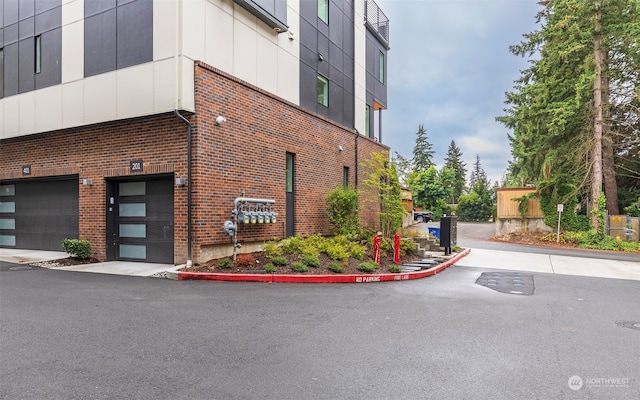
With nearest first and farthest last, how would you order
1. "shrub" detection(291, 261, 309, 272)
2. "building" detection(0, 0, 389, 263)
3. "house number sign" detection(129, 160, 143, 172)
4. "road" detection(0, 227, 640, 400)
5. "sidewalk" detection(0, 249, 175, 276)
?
"road" detection(0, 227, 640, 400)
"shrub" detection(291, 261, 309, 272)
"sidewalk" detection(0, 249, 175, 276)
"building" detection(0, 0, 389, 263)
"house number sign" detection(129, 160, 143, 172)

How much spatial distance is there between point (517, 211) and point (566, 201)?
3.11 meters

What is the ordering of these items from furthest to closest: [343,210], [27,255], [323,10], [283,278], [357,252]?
1. [323,10]
2. [343,210]
3. [27,255]
4. [357,252]
5. [283,278]

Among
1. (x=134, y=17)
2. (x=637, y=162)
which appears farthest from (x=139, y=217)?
(x=637, y=162)

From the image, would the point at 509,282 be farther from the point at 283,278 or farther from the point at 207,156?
the point at 207,156

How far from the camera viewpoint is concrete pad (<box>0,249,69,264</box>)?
11062 millimetres

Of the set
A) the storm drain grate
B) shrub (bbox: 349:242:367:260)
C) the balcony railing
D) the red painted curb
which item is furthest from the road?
the balcony railing

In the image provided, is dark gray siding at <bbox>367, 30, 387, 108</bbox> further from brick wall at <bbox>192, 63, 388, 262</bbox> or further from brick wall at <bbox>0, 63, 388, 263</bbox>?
brick wall at <bbox>0, 63, 388, 263</bbox>

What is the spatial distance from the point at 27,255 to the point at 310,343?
12.0 m

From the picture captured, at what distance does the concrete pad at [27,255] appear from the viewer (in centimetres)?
1106

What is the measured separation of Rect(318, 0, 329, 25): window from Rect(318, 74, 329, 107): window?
2.36 m

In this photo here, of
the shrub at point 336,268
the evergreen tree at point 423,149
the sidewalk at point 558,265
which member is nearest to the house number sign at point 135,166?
the shrub at point 336,268

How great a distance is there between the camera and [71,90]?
1109cm

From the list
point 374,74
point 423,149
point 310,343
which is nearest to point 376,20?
point 374,74

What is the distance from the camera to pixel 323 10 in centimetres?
1544
